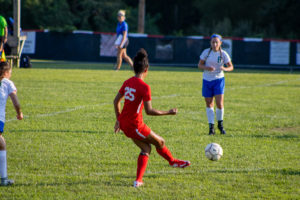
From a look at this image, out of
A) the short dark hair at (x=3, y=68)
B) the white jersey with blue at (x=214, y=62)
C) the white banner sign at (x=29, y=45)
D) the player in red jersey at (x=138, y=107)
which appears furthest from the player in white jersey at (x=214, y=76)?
the white banner sign at (x=29, y=45)

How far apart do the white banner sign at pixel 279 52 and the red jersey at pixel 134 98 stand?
24.1 metres

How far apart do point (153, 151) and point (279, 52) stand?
2275 centimetres

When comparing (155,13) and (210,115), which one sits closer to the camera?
(210,115)

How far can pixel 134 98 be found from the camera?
5.38 m

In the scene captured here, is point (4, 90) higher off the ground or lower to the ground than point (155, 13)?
lower

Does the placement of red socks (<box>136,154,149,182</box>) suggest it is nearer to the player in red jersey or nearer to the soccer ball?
the player in red jersey

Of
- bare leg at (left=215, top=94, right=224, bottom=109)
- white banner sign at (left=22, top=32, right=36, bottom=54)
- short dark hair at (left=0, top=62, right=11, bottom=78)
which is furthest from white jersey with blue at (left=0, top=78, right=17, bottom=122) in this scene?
white banner sign at (left=22, top=32, right=36, bottom=54)

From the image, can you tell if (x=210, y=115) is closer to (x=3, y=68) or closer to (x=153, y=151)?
(x=153, y=151)

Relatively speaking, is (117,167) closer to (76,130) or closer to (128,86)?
(128,86)

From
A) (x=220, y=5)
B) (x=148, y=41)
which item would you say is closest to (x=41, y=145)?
(x=148, y=41)

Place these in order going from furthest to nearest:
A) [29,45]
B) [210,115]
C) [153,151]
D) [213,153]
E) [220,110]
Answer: [29,45]
[220,110]
[210,115]
[153,151]
[213,153]

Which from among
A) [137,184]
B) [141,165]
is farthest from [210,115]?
[137,184]

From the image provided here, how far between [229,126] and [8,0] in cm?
4068

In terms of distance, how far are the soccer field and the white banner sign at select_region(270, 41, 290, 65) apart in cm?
1522
